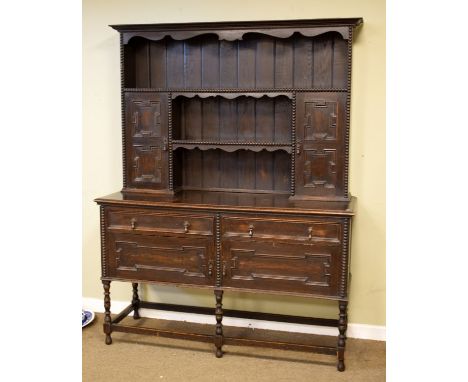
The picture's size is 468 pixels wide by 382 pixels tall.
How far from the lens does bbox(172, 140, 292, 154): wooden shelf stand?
2.99 metres

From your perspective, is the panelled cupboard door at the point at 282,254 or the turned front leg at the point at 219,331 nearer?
the panelled cupboard door at the point at 282,254

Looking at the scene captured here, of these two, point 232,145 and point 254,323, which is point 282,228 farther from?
point 254,323

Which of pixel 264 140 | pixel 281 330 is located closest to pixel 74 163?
pixel 264 140

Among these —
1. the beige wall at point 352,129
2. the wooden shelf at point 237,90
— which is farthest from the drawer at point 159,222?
the wooden shelf at point 237,90

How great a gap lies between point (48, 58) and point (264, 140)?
107 inches

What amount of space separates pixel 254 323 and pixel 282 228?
0.90 m

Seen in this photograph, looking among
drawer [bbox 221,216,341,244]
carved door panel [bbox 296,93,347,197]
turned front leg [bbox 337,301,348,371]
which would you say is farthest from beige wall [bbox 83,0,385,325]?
drawer [bbox 221,216,341,244]

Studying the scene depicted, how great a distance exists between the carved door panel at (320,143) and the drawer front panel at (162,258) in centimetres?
68

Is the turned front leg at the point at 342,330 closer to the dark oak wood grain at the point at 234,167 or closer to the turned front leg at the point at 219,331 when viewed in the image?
the dark oak wood grain at the point at 234,167

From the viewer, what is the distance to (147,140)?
3184 mm

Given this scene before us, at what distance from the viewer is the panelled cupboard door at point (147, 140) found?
315cm

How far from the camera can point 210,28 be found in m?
2.99

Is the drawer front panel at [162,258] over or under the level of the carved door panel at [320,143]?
under

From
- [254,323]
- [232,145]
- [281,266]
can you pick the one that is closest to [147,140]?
[232,145]
